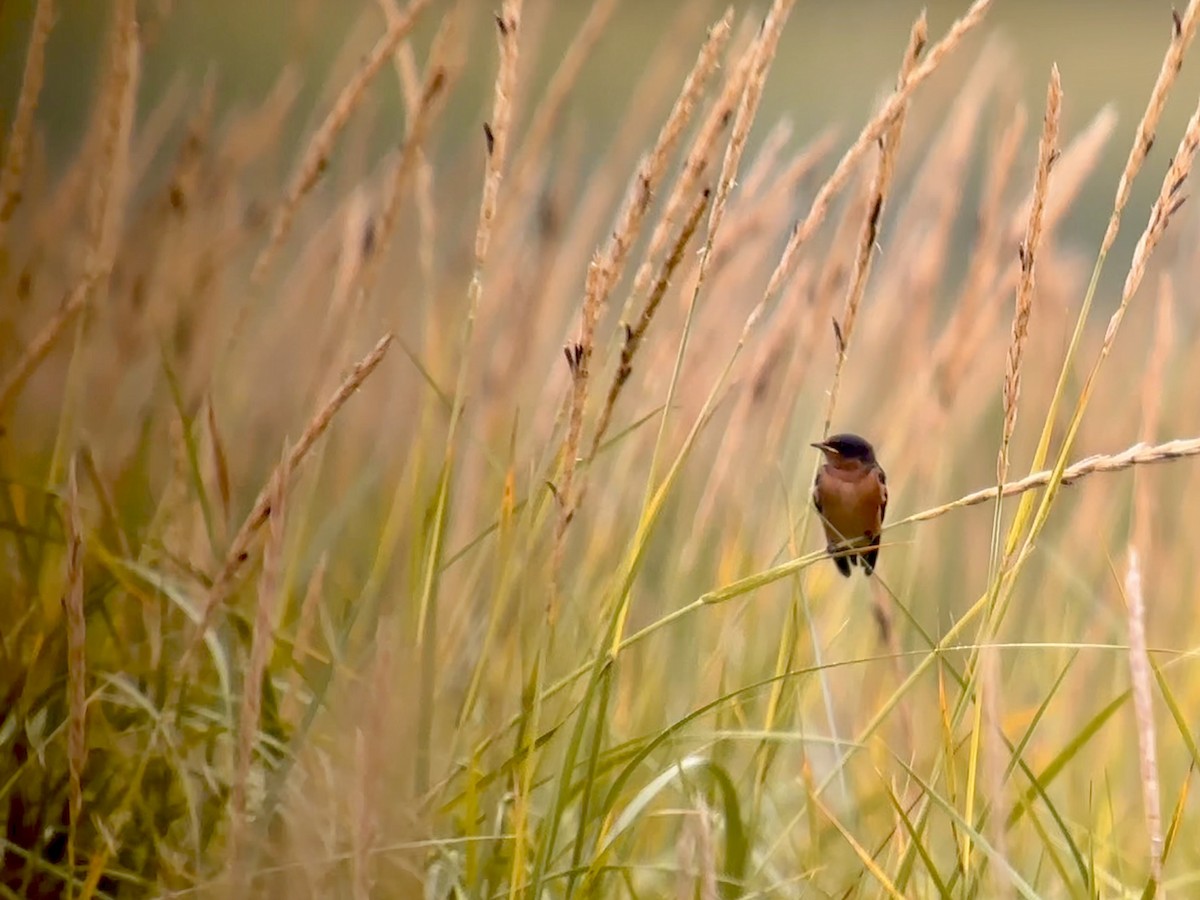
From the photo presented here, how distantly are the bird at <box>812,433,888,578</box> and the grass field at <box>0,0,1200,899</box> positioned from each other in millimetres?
25

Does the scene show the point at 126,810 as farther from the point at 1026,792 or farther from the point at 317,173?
the point at 1026,792

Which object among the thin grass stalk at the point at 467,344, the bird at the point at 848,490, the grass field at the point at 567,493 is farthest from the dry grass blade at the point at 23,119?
the bird at the point at 848,490

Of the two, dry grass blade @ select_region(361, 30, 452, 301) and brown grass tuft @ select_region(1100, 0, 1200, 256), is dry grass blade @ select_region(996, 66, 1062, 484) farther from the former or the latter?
dry grass blade @ select_region(361, 30, 452, 301)

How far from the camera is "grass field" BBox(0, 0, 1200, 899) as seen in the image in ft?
1.93

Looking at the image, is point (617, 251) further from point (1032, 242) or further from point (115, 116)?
point (115, 116)

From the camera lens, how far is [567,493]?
0.58m

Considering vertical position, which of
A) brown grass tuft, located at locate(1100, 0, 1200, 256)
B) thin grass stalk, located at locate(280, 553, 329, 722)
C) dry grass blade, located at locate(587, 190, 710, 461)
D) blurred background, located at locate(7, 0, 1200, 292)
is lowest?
thin grass stalk, located at locate(280, 553, 329, 722)

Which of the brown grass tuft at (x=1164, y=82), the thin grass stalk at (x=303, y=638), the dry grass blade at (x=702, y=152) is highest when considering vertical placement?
the brown grass tuft at (x=1164, y=82)

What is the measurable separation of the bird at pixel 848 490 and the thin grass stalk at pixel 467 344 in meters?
0.26

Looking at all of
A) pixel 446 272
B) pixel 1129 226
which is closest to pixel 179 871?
pixel 446 272

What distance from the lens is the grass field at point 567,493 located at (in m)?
0.59

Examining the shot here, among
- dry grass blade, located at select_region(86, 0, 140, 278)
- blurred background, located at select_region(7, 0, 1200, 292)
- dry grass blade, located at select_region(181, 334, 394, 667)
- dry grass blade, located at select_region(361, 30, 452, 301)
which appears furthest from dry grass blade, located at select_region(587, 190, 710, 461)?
blurred background, located at select_region(7, 0, 1200, 292)

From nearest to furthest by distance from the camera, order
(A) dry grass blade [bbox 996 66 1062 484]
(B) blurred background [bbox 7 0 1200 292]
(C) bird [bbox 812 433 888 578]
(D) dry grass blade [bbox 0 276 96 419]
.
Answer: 1. (A) dry grass blade [bbox 996 66 1062 484]
2. (D) dry grass blade [bbox 0 276 96 419]
3. (C) bird [bbox 812 433 888 578]
4. (B) blurred background [bbox 7 0 1200 292]

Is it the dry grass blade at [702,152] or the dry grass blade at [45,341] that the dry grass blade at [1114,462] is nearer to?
the dry grass blade at [702,152]
